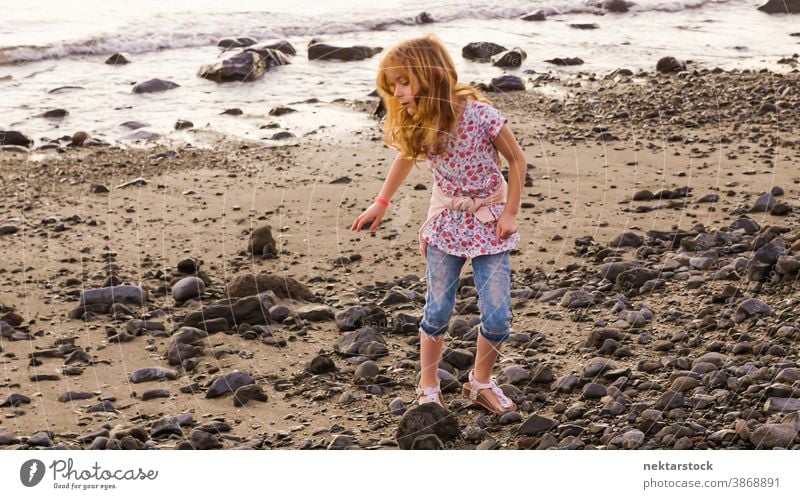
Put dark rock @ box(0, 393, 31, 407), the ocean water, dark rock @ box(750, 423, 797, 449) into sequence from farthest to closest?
the ocean water, dark rock @ box(0, 393, 31, 407), dark rock @ box(750, 423, 797, 449)

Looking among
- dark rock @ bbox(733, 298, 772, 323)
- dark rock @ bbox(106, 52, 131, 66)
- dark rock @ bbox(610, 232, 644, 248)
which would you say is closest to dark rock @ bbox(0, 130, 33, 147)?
dark rock @ bbox(106, 52, 131, 66)

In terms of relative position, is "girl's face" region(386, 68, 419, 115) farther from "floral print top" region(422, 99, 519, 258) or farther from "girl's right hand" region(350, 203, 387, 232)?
"girl's right hand" region(350, 203, 387, 232)

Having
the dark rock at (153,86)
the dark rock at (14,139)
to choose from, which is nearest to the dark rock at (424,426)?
the dark rock at (14,139)

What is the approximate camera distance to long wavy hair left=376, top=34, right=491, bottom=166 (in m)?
5.20

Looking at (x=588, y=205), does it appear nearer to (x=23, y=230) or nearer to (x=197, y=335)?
(x=197, y=335)

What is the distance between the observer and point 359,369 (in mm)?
6430

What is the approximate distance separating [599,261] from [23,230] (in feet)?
15.3

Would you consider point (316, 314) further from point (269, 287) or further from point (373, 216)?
point (373, 216)

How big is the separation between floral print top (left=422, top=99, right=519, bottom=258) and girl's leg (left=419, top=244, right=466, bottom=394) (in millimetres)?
77

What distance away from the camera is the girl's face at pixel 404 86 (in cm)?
523

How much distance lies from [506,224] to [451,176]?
38cm

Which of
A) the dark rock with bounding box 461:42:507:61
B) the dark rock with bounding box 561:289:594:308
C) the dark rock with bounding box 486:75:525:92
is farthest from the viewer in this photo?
the dark rock with bounding box 461:42:507:61

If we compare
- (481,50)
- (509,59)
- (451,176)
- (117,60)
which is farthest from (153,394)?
(117,60)

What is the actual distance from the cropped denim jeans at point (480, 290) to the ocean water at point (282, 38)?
261 inches
